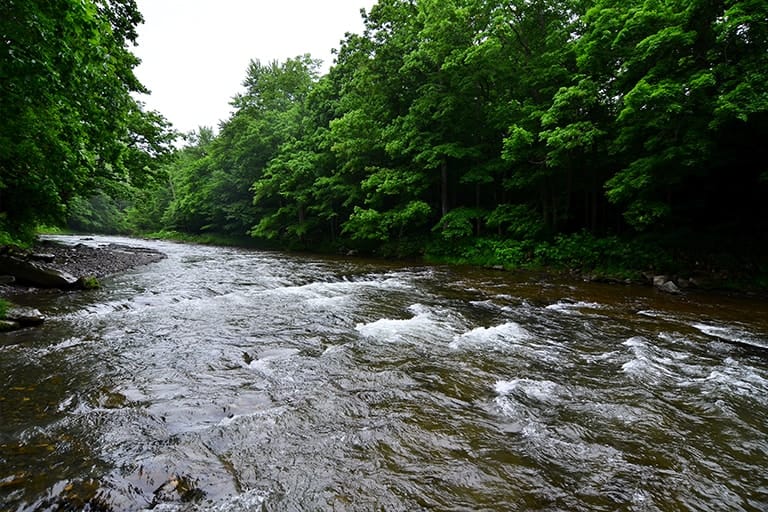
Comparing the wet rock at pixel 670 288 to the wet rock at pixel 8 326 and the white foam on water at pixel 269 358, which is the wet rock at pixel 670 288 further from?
the wet rock at pixel 8 326

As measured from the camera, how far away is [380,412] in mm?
3773

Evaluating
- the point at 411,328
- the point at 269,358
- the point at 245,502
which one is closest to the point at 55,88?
the point at 269,358

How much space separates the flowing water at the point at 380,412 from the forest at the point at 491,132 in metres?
4.48

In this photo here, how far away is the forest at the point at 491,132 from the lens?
23.9 ft

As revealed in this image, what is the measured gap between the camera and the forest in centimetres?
727

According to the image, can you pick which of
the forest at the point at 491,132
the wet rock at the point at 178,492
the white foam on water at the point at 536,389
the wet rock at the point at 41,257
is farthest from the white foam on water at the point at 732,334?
the wet rock at the point at 41,257

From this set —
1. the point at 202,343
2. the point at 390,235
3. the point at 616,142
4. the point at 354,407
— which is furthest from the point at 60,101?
the point at 390,235

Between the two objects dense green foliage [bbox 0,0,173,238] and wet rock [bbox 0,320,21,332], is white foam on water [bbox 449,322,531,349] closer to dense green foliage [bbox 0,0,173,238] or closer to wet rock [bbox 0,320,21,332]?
wet rock [bbox 0,320,21,332]

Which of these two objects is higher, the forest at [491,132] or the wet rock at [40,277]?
the forest at [491,132]

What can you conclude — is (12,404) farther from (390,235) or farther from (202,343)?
(390,235)

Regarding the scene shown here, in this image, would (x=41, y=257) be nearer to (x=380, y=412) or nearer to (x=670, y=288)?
(x=380, y=412)

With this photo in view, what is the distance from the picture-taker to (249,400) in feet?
12.9

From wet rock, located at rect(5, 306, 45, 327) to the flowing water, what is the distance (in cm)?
30

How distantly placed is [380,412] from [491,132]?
1892cm
